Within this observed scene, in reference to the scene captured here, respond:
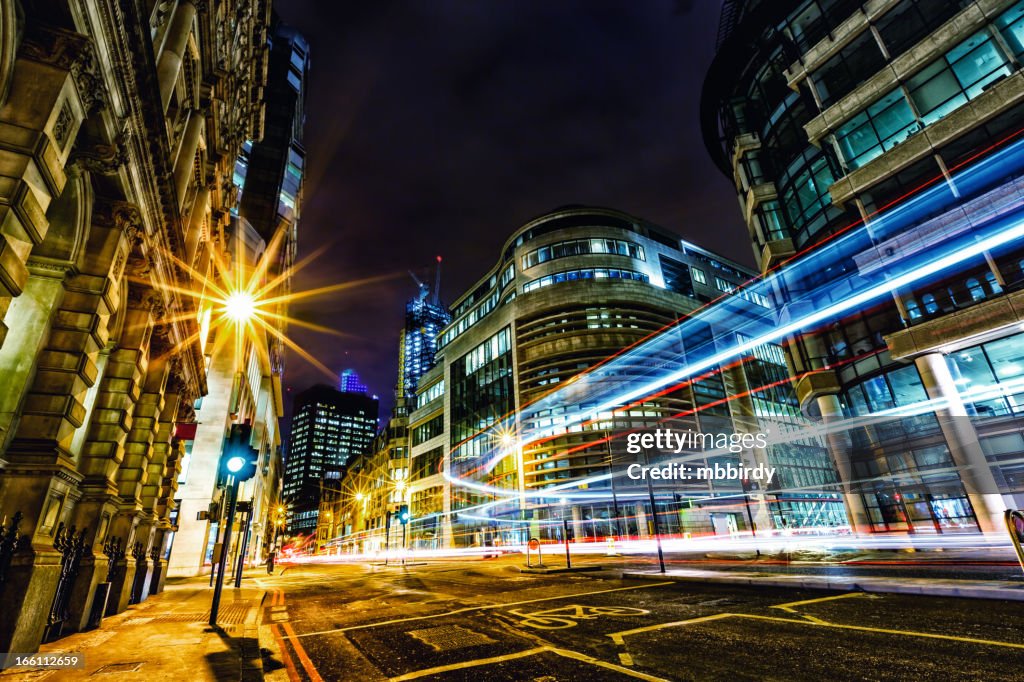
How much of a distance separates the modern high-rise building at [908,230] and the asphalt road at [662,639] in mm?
13568

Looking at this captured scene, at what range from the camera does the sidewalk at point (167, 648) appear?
15.2ft

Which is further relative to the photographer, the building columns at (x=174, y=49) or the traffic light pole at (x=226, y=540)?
the building columns at (x=174, y=49)

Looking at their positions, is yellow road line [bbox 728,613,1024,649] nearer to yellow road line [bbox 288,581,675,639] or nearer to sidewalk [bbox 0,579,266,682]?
yellow road line [bbox 288,581,675,639]

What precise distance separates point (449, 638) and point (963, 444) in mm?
25437

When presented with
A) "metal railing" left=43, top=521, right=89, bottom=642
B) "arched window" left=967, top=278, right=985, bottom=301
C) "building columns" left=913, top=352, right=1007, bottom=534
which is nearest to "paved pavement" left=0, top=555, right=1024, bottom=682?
"metal railing" left=43, top=521, right=89, bottom=642

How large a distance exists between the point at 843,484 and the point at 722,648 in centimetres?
2694

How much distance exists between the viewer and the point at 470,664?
5.14m

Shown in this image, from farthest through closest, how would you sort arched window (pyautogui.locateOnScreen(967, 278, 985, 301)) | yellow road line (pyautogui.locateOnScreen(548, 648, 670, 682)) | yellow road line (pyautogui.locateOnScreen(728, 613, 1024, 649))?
1. arched window (pyautogui.locateOnScreen(967, 278, 985, 301))
2. yellow road line (pyautogui.locateOnScreen(728, 613, 1024, 649))
3. yellow road line (pyautogui.locateOnScreen(548, 648, 670, 682))

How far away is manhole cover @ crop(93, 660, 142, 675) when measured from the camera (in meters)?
4.64

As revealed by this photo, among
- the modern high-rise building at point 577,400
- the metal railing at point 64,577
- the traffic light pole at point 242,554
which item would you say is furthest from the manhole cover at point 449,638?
the modern high-rise building at point 577,400

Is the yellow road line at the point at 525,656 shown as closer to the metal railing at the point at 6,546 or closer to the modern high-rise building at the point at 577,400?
the metal railing at the point at 6,546

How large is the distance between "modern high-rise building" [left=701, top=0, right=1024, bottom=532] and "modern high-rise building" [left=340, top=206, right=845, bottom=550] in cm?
1296

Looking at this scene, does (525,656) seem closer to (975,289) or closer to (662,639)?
(662,639)

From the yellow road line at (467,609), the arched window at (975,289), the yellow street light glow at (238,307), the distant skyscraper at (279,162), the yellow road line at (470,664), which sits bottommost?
the yellow road line at (467,609)
